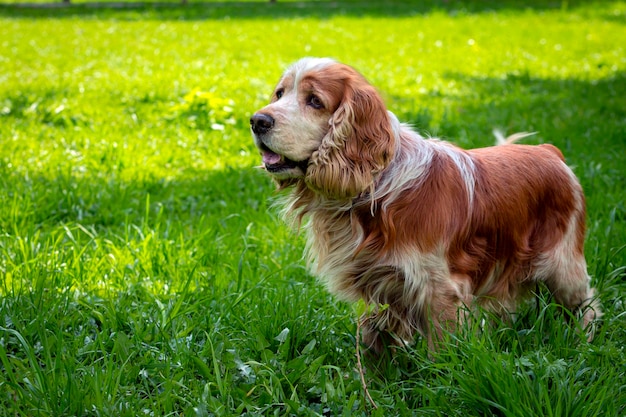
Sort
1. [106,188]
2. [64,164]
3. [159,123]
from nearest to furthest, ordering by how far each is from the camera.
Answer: [106,188], [64,164], [159,123]

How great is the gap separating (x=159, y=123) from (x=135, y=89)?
78.8 inches

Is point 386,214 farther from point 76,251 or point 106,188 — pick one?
point 106,188

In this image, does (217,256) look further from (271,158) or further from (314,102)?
(314,102)

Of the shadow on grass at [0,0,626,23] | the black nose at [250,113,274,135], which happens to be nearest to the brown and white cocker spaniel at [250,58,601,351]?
the black nose at [250,113,274,135]

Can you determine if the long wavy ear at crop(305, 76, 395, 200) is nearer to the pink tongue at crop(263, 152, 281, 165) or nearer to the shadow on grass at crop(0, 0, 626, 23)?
the pink tongue at crop(263, 152, 281, 165)

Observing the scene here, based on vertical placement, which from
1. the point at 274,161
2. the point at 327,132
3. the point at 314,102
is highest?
the point at 314,102

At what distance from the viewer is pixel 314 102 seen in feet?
11.1

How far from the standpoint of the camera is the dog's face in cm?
325

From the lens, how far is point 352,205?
3.40 m

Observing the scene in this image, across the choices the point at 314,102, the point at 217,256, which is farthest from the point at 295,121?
the point at 217,256

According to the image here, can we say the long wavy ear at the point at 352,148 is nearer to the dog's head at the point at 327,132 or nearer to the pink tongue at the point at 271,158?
the dog's head at the point at 327,132

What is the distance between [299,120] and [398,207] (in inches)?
24.8

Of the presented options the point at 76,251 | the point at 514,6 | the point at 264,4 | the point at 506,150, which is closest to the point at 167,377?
the point at 76,251

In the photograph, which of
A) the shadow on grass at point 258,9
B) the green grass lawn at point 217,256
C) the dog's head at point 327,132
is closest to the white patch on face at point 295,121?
the dog's head at point 327,132
